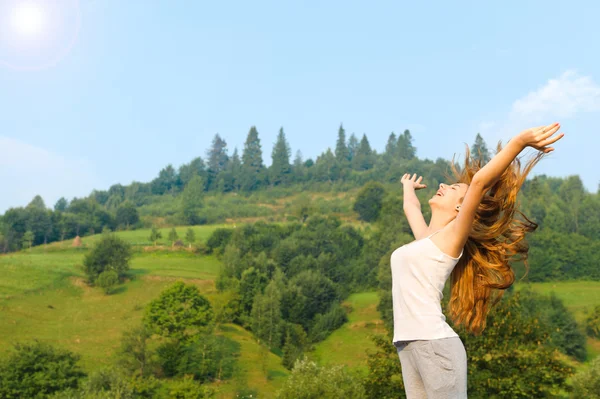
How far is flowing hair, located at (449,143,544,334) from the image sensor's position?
352cm

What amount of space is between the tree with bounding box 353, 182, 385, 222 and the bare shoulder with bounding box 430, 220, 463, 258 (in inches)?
4496

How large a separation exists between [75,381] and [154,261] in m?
47.8

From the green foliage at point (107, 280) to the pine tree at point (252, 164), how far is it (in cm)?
9264

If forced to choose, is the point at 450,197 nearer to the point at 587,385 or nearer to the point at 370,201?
the point at 587,385

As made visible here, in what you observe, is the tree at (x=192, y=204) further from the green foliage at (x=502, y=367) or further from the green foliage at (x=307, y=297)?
the green foliage at (x=502, y=367)

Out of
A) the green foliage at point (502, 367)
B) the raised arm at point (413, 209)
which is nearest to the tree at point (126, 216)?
the green foliage at point (502, 367)

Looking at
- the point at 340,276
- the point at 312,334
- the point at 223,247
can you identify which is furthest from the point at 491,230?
the point at 223,247

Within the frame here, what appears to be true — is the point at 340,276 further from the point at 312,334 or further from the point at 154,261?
the point at 154,261

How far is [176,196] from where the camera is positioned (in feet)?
531

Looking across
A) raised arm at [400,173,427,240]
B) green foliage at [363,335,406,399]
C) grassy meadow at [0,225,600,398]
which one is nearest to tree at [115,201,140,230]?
grassy meadow at [0,225,600,398]

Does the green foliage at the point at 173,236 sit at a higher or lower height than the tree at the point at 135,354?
higher

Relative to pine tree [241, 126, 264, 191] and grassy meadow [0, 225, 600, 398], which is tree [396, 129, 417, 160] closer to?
pine tree [241, 126, 264, 191]

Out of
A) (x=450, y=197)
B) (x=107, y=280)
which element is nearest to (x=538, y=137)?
(x=450, y=197)

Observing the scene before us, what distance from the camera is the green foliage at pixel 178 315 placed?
1874 inches
